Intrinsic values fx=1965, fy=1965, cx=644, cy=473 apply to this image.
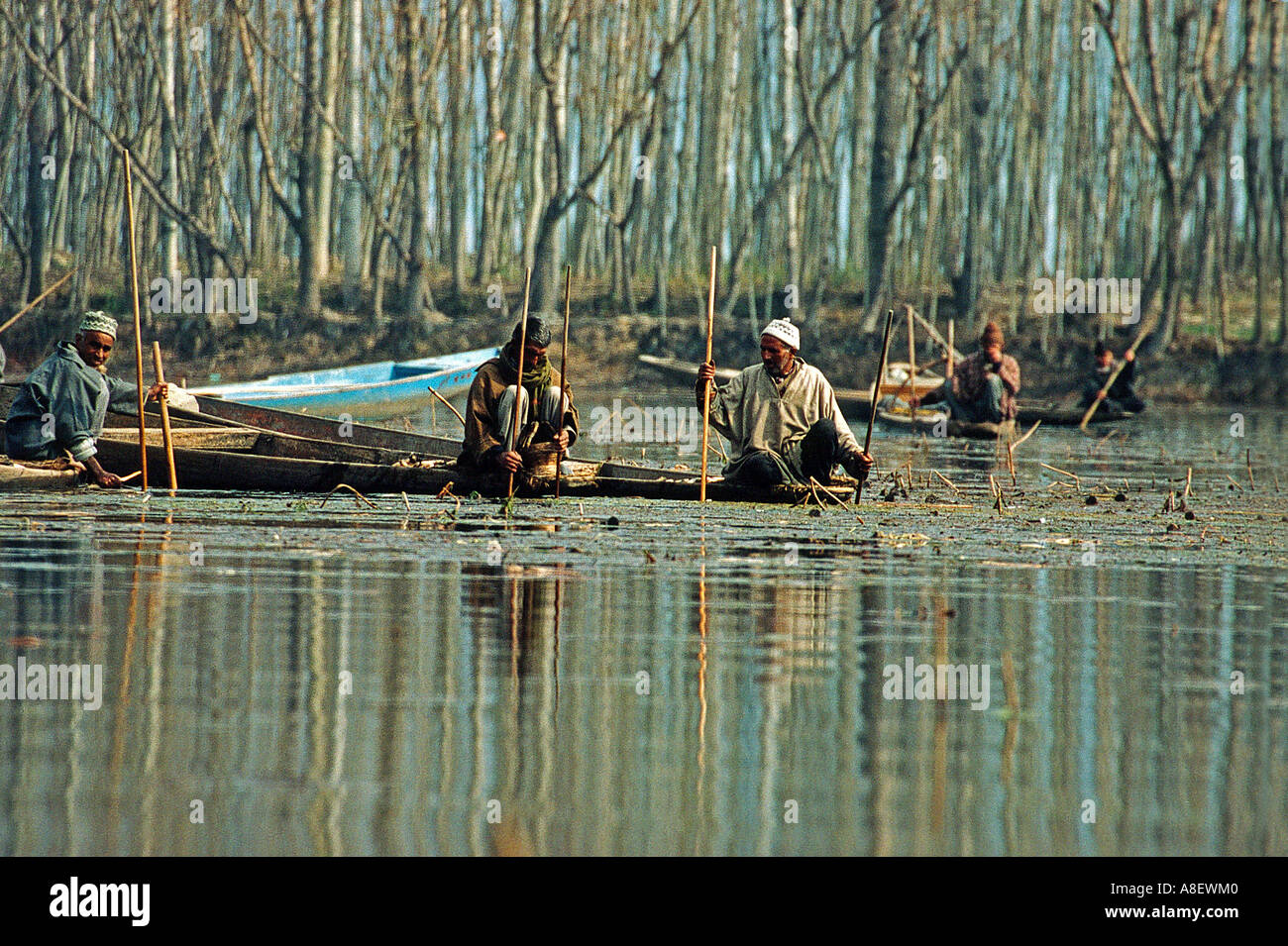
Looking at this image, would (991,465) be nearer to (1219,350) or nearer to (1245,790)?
(1245,790)

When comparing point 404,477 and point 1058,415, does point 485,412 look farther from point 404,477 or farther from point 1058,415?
point 1058,415

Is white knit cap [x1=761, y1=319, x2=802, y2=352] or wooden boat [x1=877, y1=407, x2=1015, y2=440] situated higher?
white knit cap [x1=761, y1=319, x2=802, y2=352]

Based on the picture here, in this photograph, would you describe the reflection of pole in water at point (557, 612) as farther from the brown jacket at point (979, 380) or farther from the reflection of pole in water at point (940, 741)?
the brown jacket at point (979, 380)

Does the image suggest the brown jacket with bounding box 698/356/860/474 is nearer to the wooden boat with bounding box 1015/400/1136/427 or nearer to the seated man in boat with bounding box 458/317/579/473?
the seated man in boat with bounding box 458/317/579/473

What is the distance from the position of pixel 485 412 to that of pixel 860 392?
1316cm

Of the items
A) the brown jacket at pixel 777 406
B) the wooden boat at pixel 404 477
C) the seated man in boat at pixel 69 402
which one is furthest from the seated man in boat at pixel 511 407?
the seated man in boat at pixel 69 402

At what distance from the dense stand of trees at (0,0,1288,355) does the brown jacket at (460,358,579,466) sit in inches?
688

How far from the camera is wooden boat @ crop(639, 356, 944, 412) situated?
22844 millimetres

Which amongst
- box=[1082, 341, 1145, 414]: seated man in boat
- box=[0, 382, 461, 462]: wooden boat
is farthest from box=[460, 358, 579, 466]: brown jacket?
box=[1082, 341, 1145, 414]: seated man in boat

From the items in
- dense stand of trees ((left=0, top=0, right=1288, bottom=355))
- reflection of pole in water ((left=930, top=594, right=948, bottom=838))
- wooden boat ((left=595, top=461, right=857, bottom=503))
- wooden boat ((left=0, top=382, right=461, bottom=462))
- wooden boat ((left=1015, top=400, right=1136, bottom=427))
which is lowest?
reflection of pole in water ((left=930, top=594, right=948, bottom=838))

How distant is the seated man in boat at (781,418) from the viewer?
11305 millimetres

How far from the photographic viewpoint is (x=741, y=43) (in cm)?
3275
